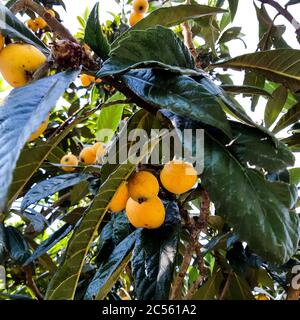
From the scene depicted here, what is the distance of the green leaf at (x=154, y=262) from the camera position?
76 cm

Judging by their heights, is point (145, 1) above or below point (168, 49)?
below

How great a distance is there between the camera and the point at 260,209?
0.54m

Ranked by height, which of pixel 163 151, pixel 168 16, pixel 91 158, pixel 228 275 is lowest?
pixel 228 275

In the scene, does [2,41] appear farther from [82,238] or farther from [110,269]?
[110,269]

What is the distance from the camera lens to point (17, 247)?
1.28 m

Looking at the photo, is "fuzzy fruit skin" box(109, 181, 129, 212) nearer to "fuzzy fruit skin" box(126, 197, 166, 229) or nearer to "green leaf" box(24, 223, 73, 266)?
"fuzzy fruit skin" box(126, 197, 166, 229)

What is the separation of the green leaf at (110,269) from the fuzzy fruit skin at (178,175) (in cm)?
13

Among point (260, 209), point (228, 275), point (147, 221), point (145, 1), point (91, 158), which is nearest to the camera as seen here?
point (260, 209)

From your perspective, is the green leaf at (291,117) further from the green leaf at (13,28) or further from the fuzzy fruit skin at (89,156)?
the green leaf at (13,28)

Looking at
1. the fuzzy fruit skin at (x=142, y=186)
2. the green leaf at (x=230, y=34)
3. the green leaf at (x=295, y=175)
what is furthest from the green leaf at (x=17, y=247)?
the green leaf at (x=230, y=34)

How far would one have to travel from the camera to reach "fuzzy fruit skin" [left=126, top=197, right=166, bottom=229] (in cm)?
79
